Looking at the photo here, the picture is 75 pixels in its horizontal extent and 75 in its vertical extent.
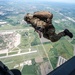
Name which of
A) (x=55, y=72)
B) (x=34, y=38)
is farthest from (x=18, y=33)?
Answer: (x=55, y=72)

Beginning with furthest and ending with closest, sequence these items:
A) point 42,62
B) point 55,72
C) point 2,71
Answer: point 42,62 < point 55,72 < point 2,71

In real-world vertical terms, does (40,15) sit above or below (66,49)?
above

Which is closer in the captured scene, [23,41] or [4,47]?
[4,47]

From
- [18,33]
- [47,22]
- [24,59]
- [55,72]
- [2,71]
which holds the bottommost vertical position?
[18,33]

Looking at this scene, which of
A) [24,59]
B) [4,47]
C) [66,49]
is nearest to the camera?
[24,59]

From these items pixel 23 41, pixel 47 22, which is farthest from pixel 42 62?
pixel 47 22

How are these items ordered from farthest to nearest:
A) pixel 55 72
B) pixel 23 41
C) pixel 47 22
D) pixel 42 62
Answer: pixel 23 41 < pixel 42 62 < pixel 55 72 < pixel 47 22

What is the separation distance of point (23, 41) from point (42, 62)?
7.66 m

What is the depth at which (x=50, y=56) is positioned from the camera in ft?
55.0

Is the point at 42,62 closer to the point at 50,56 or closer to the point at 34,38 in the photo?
the point at 50,56

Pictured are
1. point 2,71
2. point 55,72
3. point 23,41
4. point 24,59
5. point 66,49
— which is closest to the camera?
point 2,71

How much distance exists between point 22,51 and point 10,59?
2732 mm

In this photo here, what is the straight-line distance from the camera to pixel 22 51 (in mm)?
19094

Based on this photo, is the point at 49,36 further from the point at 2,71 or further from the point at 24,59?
the point at 24,59
